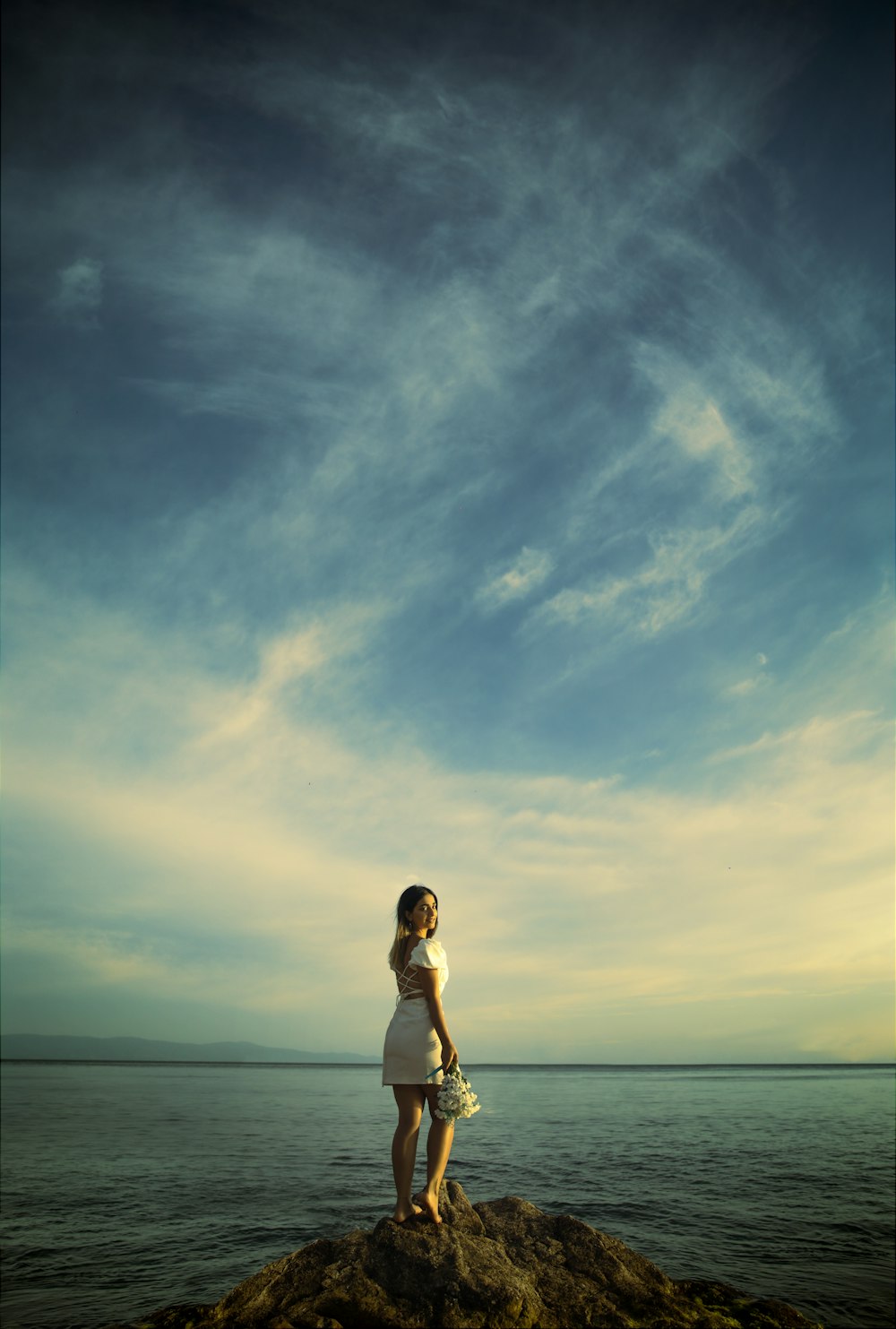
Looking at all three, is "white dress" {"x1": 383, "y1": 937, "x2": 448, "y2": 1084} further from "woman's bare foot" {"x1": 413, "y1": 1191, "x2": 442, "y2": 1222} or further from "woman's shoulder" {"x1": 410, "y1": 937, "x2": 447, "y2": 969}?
"woman's bare foot" {"x1": 413, "y1": 1191, "x2": 442, "y2": 1222}

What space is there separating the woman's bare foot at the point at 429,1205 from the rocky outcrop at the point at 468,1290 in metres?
0.09

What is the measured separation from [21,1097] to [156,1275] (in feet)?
123

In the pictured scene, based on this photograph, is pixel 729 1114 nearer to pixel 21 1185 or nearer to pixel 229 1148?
pixel 229 1148

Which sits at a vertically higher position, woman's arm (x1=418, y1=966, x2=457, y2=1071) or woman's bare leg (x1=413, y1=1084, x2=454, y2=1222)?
woman's arm (x1=418, y1=966, x2=457, y2=1071)

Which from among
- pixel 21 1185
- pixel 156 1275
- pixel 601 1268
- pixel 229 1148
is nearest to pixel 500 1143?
pixel 229 1148

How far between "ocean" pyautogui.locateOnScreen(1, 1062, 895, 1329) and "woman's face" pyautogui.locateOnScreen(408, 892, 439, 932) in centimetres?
529

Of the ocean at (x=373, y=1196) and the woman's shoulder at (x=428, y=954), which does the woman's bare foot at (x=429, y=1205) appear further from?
the ocean at (x=373, y=1196)

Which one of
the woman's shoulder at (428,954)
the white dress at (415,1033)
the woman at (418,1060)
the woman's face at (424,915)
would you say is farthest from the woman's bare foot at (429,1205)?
the woman's face at (424,915)

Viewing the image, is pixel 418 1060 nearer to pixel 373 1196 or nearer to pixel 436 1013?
pixel 436 1013

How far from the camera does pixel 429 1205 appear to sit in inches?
273

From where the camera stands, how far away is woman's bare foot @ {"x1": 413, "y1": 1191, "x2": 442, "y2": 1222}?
6.94 m

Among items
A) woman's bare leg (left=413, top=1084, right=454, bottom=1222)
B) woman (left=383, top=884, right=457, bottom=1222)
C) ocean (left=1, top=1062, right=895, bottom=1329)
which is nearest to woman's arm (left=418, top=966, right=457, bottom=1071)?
woman (left=383, top=884, right=457, bottom=1222)

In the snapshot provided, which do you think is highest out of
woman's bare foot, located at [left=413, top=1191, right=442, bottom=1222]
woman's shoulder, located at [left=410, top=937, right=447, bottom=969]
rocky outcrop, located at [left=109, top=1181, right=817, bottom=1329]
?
woman's shoulder, located at [left=410, top=937, right=447, bottom=969]

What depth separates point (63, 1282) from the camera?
938cm
